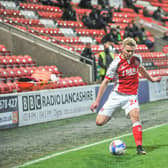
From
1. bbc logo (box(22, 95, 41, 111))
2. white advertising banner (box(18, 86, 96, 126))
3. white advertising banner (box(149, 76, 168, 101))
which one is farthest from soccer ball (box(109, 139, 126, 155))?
white advertising banner (box(149, 76, 168, 101))

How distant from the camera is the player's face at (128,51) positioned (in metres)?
7.69

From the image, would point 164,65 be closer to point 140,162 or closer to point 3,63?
point 3,63

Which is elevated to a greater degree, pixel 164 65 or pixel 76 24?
pixel 76 24

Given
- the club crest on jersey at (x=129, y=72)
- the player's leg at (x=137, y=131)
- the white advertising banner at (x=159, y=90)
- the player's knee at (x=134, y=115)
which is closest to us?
the player's leg at (x=137, y=131)

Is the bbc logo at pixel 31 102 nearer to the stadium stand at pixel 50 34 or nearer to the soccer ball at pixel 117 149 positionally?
the stadium stand at pixel 50 34

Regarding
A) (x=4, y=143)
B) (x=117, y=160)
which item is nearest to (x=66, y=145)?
(x=4, y=143)

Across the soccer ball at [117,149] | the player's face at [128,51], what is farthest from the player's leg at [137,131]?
the player's face at [128,51]

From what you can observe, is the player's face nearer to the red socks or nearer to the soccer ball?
the red socks

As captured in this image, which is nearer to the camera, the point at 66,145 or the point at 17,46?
the point at 66,145


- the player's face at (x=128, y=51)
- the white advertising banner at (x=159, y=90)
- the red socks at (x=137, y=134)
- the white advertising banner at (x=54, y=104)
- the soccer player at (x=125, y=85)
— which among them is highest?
the player's face at (x=128, y=51)

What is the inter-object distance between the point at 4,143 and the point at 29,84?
4.35m

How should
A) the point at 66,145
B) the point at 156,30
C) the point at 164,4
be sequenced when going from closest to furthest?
the point at 66,145 → the point at 156,30 → the point at 164,4

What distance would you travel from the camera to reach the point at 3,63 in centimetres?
1725

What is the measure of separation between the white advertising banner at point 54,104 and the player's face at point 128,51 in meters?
5.64
